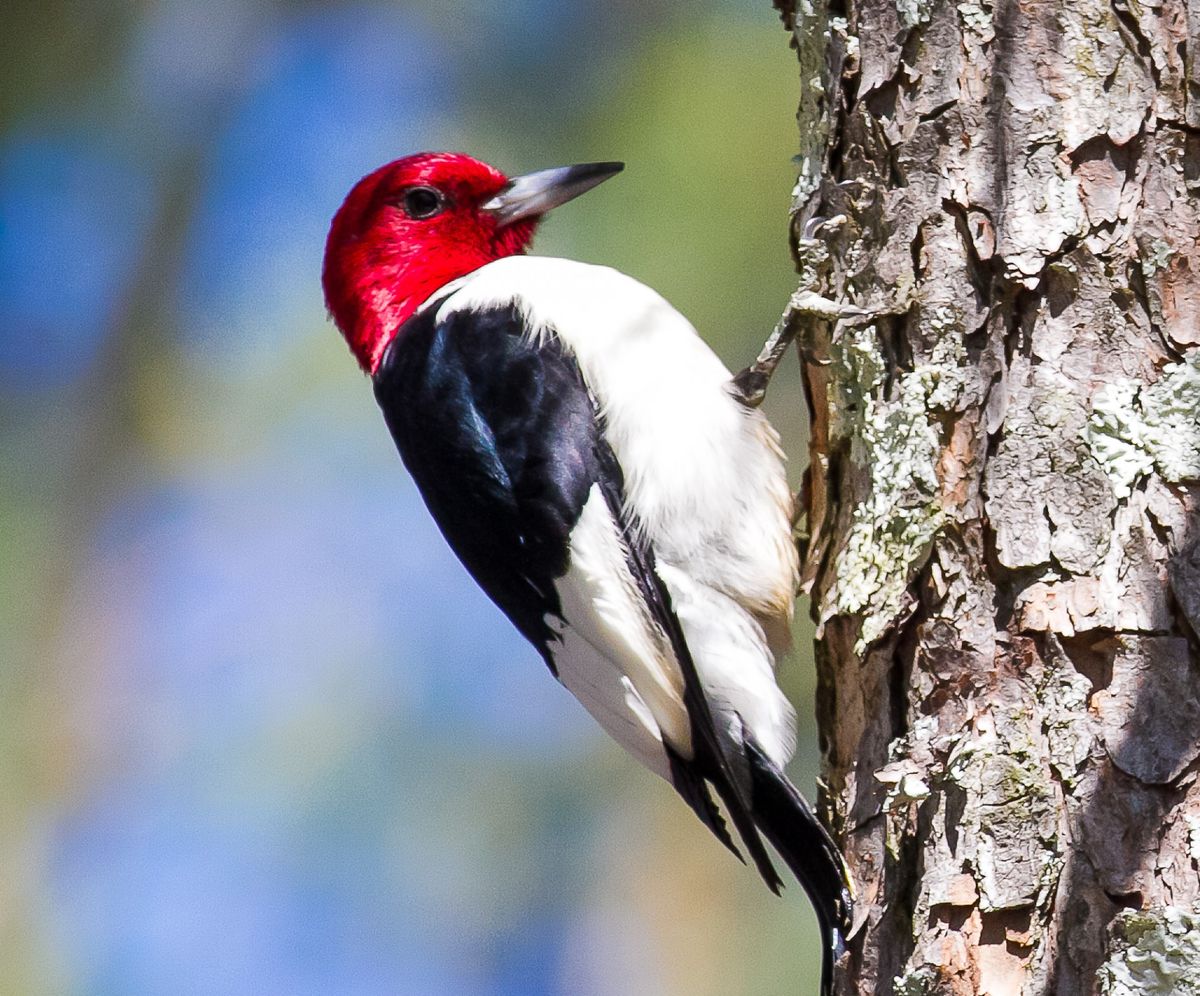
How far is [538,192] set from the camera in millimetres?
3500

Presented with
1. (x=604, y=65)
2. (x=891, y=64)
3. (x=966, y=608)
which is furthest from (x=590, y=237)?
(x=966, y=608)

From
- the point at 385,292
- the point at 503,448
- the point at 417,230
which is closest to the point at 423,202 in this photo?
the point at 417,230

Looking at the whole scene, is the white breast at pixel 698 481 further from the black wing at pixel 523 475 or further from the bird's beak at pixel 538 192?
the bird's beak at pixel 538 192

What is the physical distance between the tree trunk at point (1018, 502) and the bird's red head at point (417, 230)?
1.29m

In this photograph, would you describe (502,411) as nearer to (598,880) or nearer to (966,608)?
(966,608)

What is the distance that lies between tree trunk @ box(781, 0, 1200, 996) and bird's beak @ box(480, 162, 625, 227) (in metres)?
1.12

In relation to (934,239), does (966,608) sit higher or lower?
lower

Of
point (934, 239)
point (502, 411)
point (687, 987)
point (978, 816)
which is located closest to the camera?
point (978, 816)

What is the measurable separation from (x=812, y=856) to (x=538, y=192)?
6.10ft

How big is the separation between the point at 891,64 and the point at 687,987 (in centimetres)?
344

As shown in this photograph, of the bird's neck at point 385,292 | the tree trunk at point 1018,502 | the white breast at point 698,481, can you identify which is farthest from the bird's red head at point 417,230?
the tree trunk at point 1018,502

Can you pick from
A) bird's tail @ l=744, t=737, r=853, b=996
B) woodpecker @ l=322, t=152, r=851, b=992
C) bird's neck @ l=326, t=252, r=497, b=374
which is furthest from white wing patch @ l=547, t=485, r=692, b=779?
bird's neck @ l=326, t=252, r=497, b=374

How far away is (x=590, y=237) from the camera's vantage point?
452 cm

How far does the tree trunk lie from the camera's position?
1.84 metres
